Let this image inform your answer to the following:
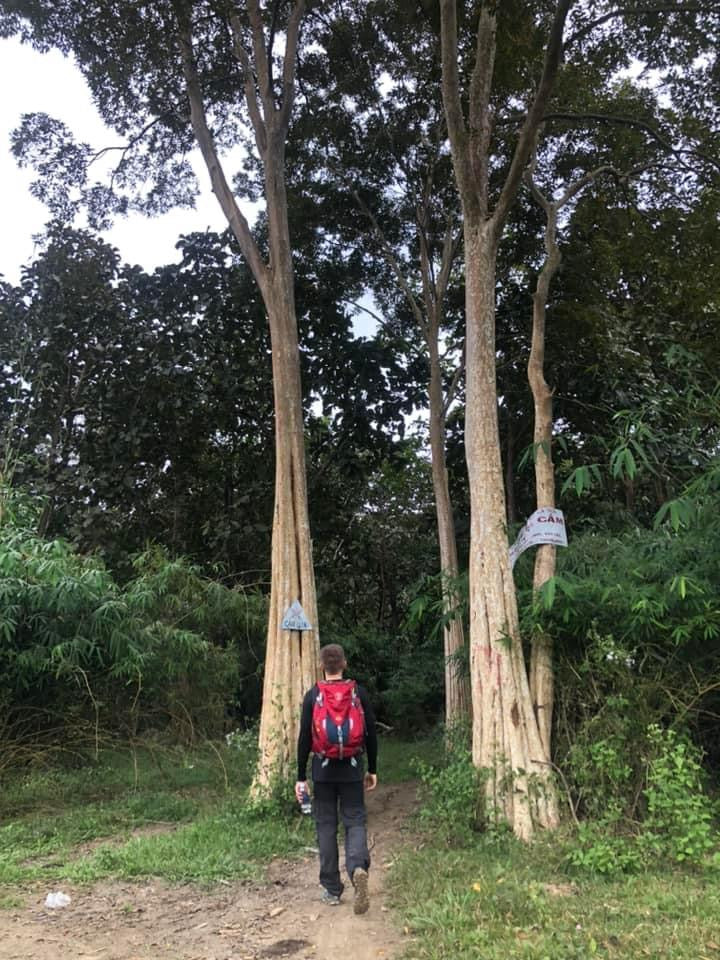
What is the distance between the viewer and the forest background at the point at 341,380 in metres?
7.50

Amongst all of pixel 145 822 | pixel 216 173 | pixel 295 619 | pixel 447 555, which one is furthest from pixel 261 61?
pixel 145 822

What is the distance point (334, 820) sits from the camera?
4711 mm

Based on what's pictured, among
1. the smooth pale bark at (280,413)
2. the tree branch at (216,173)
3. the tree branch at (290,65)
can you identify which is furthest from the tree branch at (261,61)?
the tree branch at (216,173)

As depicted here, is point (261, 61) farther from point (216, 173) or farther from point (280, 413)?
point (280, 413)

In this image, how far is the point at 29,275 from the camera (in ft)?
41.4

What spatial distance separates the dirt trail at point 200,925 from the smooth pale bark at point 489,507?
4.26ft

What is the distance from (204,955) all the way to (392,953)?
1.00 meters

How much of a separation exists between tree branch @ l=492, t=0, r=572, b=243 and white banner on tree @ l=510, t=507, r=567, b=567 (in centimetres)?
270

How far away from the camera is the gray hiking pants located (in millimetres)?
4660

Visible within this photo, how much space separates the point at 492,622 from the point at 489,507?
100 centimetres

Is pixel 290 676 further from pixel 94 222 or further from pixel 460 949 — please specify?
pixel 94 222

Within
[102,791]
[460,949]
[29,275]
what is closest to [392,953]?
[460,949]

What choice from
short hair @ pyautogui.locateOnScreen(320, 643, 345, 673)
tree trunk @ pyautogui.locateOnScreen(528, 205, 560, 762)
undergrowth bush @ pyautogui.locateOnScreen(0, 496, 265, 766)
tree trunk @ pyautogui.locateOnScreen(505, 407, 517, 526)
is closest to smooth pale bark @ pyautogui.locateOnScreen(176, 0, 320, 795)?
undergrowth bush @ pyautogui.locateOnScreen(0, 496, 265, 766)

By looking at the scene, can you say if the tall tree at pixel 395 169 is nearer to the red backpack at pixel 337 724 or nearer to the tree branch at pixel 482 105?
the tree branch at pixel 482 105
